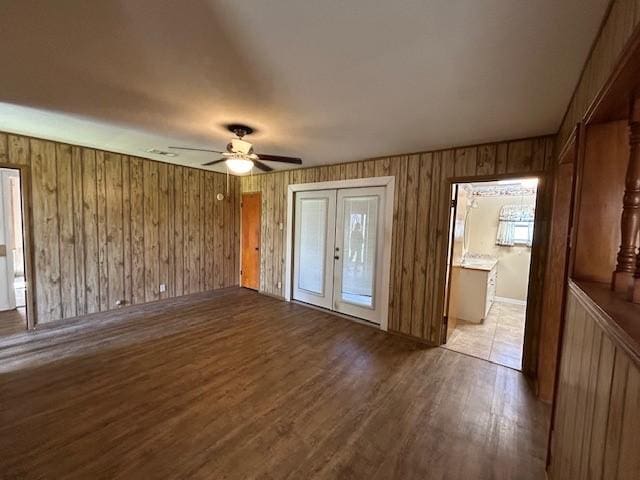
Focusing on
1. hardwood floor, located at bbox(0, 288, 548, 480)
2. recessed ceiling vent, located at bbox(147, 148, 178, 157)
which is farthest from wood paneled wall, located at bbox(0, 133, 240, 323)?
hardwood floor, located at bbox(0, 288, 548, 480)

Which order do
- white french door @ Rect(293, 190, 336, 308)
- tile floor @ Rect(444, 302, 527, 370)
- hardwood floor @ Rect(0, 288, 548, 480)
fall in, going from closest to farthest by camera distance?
hardwood floor @ Rect(0, 288, 548, 480) → tile floor @ Rect(444, 302, 527, 370) → white french door @ Rect(293, 190, 336, 308)

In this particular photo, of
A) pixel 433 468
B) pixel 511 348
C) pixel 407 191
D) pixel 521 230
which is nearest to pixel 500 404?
pixel 433 468

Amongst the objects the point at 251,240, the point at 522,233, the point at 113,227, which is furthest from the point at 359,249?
the point at 113,227

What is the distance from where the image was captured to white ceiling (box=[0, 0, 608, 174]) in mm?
1260

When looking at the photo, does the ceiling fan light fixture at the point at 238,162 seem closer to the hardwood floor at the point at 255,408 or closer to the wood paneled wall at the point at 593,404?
the hardwood floor at the point at 255,408

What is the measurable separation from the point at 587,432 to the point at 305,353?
8.04ft

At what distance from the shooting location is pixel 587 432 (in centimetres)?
108

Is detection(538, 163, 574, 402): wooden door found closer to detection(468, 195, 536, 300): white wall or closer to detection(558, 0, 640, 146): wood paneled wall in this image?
detection(558, 0, 640, 146): wood paneled wall

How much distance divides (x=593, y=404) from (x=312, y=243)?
13.2ft

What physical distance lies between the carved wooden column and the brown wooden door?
5203 millimetres

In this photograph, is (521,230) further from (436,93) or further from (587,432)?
(587,432)

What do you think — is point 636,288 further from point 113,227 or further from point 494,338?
point 113,227

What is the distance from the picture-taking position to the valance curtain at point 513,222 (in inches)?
208

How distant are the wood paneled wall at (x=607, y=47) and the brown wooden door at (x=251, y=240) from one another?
494 centimetres
